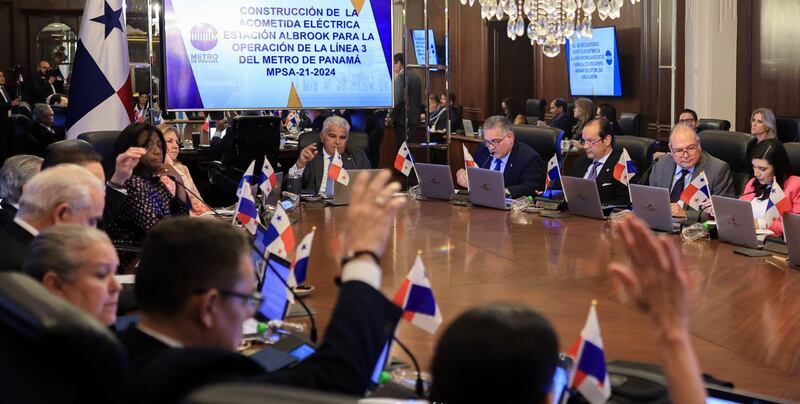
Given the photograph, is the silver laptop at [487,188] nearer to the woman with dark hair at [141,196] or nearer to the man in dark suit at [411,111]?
the woman with dark hair at [141,196]

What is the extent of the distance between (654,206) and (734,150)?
122cm

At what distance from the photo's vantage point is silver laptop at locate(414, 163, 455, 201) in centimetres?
598

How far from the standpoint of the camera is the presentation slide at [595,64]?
11312 millimetres

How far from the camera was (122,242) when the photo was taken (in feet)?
13.8

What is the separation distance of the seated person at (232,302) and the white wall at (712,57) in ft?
27.6

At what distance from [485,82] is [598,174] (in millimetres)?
8137

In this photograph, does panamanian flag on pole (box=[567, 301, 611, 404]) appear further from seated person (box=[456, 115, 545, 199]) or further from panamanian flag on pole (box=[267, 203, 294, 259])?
seated person (box=[456, 115, 545, 199])

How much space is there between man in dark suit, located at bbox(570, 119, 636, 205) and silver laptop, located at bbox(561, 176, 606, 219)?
441 mm

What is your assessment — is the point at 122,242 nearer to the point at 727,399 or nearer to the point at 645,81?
the point at 727,399

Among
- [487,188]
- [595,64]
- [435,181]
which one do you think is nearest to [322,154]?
[435,181]

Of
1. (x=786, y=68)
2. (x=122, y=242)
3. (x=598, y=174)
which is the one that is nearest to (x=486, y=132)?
(x=598, y=174)

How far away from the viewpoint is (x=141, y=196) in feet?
13.8

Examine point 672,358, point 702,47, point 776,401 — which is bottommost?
point 776,401

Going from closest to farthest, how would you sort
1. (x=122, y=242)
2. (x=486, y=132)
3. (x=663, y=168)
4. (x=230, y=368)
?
(x=230, y=368) → (x=122, y=242) → (x=663, y=168) → (x=486, y=132)
